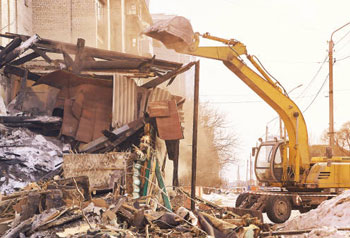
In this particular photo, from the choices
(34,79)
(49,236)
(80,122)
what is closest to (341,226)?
(49,236)

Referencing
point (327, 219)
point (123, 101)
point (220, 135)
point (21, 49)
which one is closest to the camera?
point (327, 219)

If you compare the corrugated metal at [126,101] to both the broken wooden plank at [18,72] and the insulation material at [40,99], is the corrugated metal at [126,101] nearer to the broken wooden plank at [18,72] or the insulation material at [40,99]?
the insulation material at [40,99]

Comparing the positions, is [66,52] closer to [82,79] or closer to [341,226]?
[82,79]

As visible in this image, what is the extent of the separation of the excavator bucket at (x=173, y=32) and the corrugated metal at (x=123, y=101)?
2483 millimetres

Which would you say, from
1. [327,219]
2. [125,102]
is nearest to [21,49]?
[125,102]

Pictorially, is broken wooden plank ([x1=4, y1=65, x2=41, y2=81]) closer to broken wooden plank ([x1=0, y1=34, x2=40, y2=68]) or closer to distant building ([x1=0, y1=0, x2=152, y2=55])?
broken wooden plank ([x1=0, y1=34, x2=40, y2=68])

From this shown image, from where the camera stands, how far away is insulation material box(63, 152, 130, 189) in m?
9.70

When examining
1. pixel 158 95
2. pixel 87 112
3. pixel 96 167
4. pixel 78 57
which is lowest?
pixel 96 167

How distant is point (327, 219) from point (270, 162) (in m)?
5.57

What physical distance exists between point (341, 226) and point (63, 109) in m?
8.45

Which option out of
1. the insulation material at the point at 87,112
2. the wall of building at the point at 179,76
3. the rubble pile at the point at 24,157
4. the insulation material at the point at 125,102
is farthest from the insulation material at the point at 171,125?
the wall of building at the point at 179,76

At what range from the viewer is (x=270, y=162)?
14.2 meters

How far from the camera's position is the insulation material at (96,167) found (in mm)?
9703

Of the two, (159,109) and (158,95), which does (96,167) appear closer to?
(159,109)
